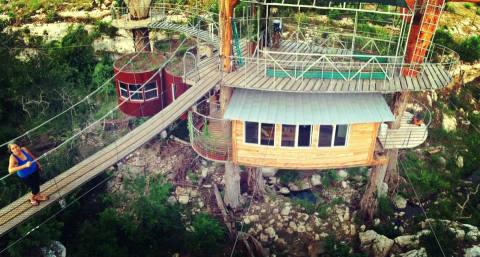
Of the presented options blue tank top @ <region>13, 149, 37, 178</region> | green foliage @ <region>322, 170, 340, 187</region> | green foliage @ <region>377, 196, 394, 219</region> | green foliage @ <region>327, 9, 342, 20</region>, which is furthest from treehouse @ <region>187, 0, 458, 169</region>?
green foliage @ <region>327, 9, 342, 20</region>

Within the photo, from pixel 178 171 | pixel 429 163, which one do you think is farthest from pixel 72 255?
pixel 429 163

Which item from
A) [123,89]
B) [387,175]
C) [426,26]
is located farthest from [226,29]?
[387,175]

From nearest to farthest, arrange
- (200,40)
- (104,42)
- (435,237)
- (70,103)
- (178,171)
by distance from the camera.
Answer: (435,237) < (178,171) < (200,40) < (70,103) < (104,42)

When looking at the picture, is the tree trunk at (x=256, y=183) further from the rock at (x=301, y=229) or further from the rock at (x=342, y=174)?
the rock at (x=342, y=174)

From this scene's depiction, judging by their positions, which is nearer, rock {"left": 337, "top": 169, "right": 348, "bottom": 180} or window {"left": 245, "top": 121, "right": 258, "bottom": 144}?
window {"left": 245, "top": 121, "right": 258, "bottom": 144}

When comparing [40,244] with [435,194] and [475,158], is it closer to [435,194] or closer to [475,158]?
[435,194]

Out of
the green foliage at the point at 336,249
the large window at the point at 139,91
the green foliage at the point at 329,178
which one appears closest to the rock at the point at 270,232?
the green foliage at the point at 336,249

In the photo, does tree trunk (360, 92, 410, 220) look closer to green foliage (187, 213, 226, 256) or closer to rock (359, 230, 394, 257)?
rock (359, 230, 394, 257)
